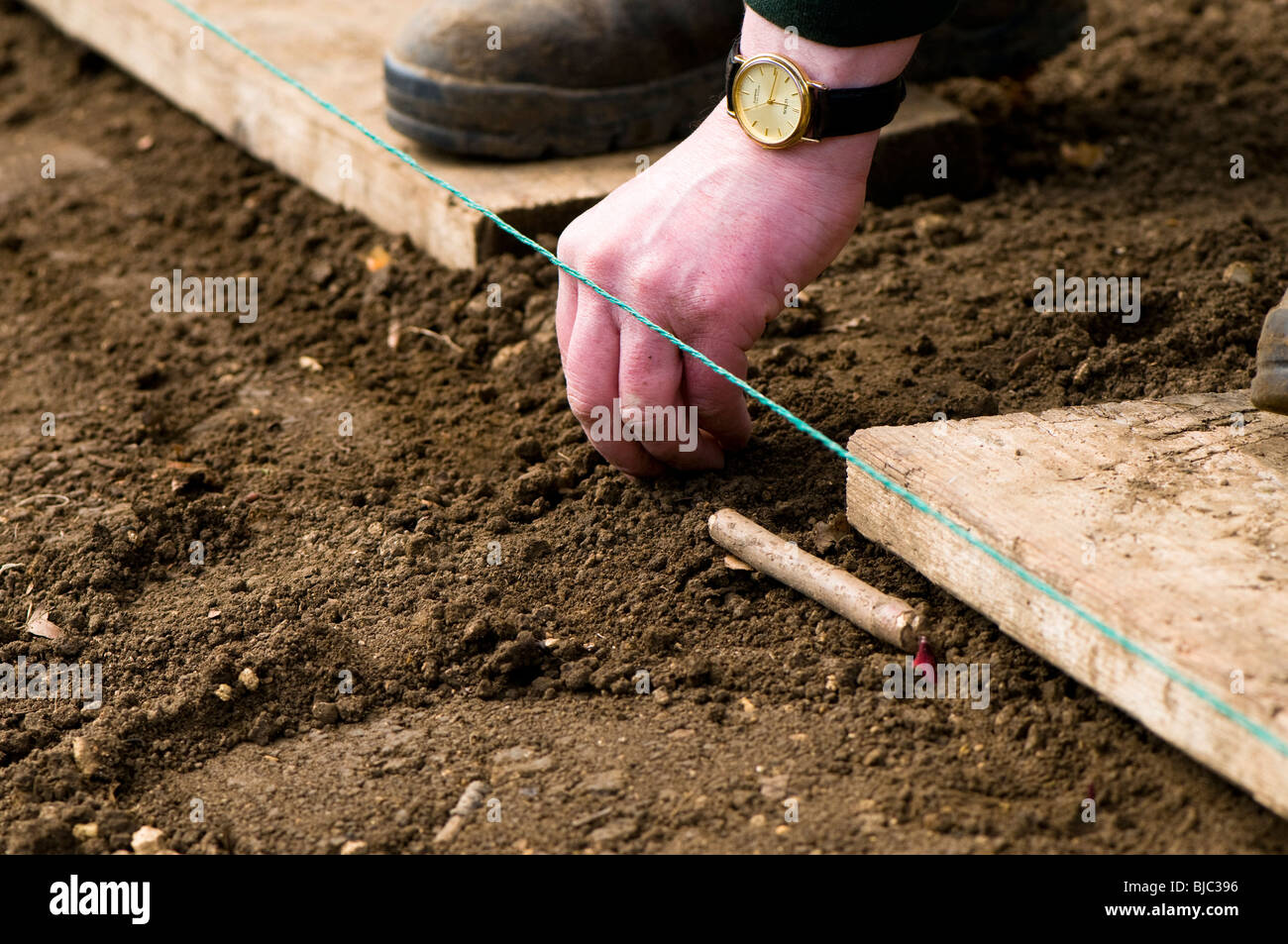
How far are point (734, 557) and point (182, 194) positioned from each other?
7.63 feet

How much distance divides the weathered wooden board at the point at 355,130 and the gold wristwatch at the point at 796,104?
1012 millimetres

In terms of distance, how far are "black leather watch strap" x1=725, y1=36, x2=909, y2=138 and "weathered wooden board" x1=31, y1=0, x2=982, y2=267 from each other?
1.07 m

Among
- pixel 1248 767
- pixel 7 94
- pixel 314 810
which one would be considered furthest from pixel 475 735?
pixel 7 94

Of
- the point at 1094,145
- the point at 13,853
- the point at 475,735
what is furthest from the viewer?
the point at 1094,145

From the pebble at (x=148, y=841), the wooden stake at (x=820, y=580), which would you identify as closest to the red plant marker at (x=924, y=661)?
the wooden stake at (x=820, y=580)

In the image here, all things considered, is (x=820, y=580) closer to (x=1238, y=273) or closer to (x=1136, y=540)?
(x=1136, y=540)

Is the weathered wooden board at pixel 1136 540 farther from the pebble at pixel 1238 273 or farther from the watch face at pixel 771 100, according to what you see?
the pebble at pixel 1238 273

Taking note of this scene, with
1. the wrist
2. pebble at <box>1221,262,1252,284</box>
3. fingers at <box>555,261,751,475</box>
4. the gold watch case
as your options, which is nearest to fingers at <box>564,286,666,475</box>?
fingers at <box>555,261,751,475</box>

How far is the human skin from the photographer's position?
1.94 metres

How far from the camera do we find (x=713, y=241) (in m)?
1.94

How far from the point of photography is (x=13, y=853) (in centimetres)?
165

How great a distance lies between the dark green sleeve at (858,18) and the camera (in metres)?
1.85

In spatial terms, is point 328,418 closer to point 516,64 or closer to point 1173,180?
point 516,64

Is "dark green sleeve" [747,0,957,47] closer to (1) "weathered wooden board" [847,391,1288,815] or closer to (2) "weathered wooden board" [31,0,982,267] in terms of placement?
(1) "weathered wooden board" [847,391,1288,815]
